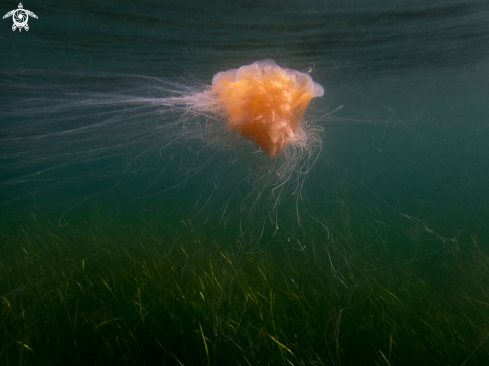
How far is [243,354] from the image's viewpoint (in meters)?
2.93

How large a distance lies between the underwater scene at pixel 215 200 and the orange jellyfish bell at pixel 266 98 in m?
0.02

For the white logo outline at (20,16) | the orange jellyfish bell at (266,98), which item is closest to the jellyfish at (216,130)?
the orange jellyfish bell at (266,98)

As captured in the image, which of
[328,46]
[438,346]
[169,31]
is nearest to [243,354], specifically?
[438,346]

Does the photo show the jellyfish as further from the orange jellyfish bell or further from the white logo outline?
the white logo outline

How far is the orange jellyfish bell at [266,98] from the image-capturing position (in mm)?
3828

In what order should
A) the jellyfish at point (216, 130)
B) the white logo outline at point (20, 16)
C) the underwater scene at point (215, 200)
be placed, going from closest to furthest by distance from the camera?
the underwater scene at point (215, 200)
the jellyfish at point (216, 130)
the white logo outline at point (20, 16)

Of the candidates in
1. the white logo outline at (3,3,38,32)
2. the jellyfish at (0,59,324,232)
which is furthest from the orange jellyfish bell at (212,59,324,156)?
the white logo outline at (3,3,38,32)

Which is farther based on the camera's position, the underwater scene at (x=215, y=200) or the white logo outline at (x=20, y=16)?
the white logo outline at (x=20, y=16)

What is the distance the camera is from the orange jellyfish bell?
3828mm

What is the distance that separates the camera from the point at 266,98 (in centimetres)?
381

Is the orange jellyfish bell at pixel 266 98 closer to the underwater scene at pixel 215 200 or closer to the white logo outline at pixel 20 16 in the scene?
the underwater scene at pixel 215 200

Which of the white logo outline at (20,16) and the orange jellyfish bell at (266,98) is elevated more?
the white logo outline at (20,16)

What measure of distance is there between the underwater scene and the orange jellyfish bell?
22 mm

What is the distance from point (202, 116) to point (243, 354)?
3759 mm
